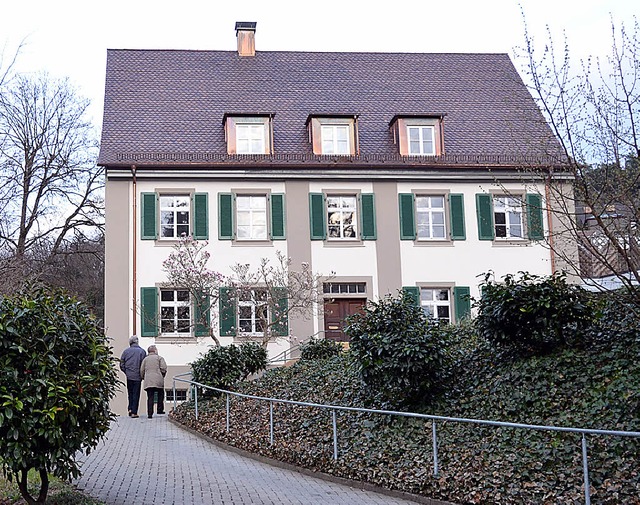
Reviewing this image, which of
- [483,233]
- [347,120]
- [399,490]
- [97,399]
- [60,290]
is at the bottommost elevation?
[399,490]

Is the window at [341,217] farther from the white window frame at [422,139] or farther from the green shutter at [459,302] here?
the green shutter at [459,302]

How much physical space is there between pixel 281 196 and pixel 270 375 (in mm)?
10368

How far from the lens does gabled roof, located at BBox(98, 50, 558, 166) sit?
29.1 meters

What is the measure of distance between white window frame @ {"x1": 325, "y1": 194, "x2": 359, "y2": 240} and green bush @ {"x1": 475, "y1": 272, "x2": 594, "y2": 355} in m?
14.9

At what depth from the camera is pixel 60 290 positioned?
955 cm

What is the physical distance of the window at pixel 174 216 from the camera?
27.2 m

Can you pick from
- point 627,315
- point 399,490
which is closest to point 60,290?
point 399,490

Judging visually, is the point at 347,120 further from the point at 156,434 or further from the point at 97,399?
the point at 97,399

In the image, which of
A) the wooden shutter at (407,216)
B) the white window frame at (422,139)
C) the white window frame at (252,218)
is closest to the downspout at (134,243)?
the white window frame at (252,218)

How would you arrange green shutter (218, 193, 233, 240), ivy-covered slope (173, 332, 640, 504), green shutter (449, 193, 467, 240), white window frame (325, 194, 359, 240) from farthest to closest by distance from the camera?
1. green shutter (449, 193, 467, 240)
2. white window frame (325, 194, 359, 240)
3. green shutter (218, 193, 233, 240)
4. ivy-covered slope (173, 332, 640, 504)

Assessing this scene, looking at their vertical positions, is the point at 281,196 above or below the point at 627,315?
above

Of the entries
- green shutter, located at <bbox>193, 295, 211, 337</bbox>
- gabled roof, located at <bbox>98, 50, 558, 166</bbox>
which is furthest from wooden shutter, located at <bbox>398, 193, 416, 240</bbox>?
green shutter, located at <bbox>193, 295, 211, 337</bbox>

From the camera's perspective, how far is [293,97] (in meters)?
32.0

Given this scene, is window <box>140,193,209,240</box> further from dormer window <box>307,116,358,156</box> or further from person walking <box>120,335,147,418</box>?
person walking <box>120,335,147,418</box>
